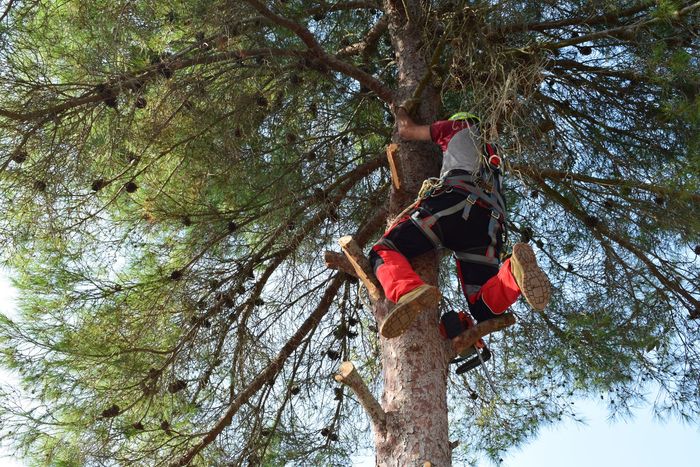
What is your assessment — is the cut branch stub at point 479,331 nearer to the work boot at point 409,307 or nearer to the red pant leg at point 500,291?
the red pant leg at point 500,291

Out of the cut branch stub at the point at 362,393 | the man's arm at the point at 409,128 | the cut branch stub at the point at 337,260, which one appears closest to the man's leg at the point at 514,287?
the cut branch stub at the point at 337,260

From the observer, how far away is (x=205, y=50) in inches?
170

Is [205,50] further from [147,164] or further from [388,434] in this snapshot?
[388,434]

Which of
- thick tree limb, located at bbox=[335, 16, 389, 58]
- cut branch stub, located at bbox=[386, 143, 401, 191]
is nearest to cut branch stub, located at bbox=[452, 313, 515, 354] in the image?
cut branch stub, located at bbox=[386, 143, 401, 191]

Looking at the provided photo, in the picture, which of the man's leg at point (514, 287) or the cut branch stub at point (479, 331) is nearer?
the man's leg at point (514, 287)

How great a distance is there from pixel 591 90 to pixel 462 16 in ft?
3.49

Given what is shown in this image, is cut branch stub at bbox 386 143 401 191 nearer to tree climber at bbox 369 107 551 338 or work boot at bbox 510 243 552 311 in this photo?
tree climber at bbox 369 107 551 338

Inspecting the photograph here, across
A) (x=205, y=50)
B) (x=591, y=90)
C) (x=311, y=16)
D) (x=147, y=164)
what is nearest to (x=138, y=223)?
(x=147, y=164)

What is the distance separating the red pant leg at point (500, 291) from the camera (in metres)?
A: 3.19

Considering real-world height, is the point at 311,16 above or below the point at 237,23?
above

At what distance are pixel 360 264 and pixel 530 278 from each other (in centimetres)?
72

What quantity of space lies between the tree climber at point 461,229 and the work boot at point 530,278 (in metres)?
0.09

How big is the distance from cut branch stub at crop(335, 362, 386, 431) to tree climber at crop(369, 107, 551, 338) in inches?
7.9

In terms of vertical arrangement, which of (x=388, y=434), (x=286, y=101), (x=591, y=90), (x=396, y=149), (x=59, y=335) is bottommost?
(x=388, y=434)
